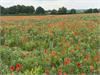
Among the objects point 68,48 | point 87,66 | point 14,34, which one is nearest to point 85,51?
point 68,48

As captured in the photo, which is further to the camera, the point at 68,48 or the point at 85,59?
the point at 68,48

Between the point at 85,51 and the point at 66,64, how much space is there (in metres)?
1.59

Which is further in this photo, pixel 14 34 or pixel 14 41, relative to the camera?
pixel 14 34

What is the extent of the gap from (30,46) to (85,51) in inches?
85.1

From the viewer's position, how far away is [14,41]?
10.7 meters

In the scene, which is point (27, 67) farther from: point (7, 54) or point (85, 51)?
point (85, 51)

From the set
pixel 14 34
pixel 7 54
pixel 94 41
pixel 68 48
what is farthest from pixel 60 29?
pixel 7 54

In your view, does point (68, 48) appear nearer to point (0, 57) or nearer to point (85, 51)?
point (85, 51)

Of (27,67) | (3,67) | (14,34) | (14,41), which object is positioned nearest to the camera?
(3,67)

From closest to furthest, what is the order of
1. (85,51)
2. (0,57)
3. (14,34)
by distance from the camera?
(0,57) < (85,51) < (14,34)

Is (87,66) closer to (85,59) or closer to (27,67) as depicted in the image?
(85,59)

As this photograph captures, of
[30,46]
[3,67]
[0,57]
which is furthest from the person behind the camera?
[30,46]

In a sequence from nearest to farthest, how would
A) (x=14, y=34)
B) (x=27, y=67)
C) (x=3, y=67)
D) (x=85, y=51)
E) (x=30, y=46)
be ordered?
(x=3, y=67), (x=27, y=67), (x=85, y=51), (x=30, y=46), (x=14, y=34)

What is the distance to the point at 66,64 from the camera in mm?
6691
